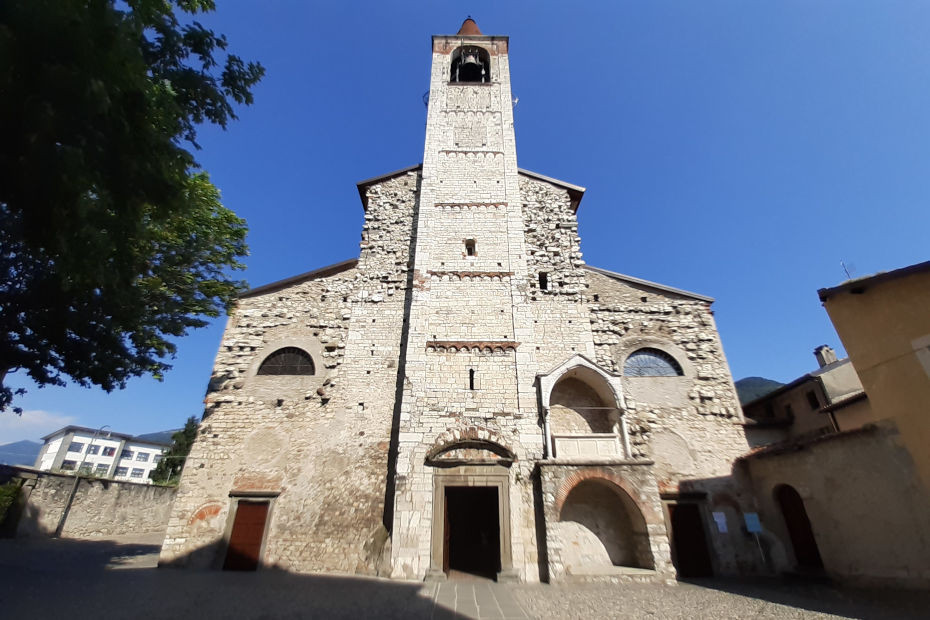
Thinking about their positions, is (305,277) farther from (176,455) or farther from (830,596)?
(176,455)

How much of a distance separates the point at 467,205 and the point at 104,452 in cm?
6208

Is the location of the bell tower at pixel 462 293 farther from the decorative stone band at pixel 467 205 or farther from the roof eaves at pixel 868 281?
the roof eaves at pixel 868 281

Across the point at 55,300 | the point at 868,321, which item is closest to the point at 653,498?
the point at 868,321

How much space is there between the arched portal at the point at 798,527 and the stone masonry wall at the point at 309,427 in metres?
9.88

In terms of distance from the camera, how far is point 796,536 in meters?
9.67

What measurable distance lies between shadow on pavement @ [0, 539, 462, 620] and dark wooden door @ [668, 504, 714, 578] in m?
6.44

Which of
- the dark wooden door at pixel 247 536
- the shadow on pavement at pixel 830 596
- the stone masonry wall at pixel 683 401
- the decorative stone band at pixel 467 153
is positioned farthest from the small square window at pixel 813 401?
the dark wooden door at pixel 247 536

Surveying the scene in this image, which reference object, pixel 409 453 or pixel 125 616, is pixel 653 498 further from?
pixel 125 616

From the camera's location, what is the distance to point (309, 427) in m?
11.0

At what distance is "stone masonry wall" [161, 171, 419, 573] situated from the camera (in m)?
9.74

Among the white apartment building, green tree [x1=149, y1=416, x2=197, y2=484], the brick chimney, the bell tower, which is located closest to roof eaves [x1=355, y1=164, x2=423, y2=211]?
the bell tower

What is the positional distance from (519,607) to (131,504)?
2172 cm

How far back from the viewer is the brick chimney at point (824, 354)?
1691cm

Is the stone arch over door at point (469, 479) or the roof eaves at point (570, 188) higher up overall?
the roof eaves at point (570, 188)
